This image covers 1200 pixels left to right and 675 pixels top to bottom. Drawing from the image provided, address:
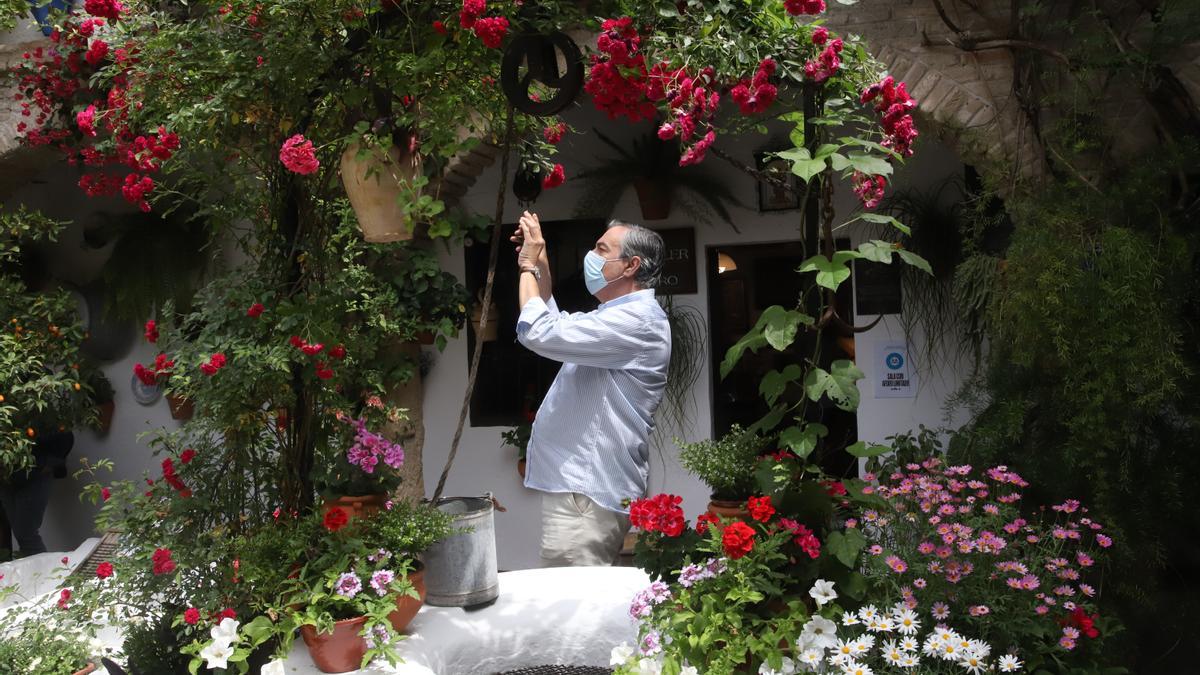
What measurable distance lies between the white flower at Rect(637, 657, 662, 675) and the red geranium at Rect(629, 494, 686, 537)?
0.30 meters

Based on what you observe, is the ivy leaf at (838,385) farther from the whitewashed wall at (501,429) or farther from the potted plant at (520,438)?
the potted plant at (520,438)

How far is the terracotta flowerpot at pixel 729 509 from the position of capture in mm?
2439

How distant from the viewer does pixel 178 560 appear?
98.8 inches

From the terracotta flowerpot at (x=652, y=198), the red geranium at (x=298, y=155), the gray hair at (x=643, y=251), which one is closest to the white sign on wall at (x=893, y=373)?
the terracotta flowerpot at (x=652, y=198)

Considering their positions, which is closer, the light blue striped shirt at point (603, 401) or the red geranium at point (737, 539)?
the red geranium at point (737, 539)

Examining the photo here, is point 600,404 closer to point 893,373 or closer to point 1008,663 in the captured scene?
point 1008,663

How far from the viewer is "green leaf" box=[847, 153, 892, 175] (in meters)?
2.11

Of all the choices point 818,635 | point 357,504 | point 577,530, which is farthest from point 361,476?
point 818,635

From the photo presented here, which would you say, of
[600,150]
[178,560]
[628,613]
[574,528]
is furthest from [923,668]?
[600,150]

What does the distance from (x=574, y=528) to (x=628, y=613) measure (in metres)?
0.54

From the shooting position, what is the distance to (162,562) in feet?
8.09

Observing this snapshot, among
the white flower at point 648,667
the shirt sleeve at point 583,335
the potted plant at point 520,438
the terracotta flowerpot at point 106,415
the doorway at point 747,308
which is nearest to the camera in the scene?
the white flower at point 648,667

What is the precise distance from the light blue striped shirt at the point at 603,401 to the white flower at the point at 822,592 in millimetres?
862

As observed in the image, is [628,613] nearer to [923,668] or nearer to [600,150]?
[923,668]
